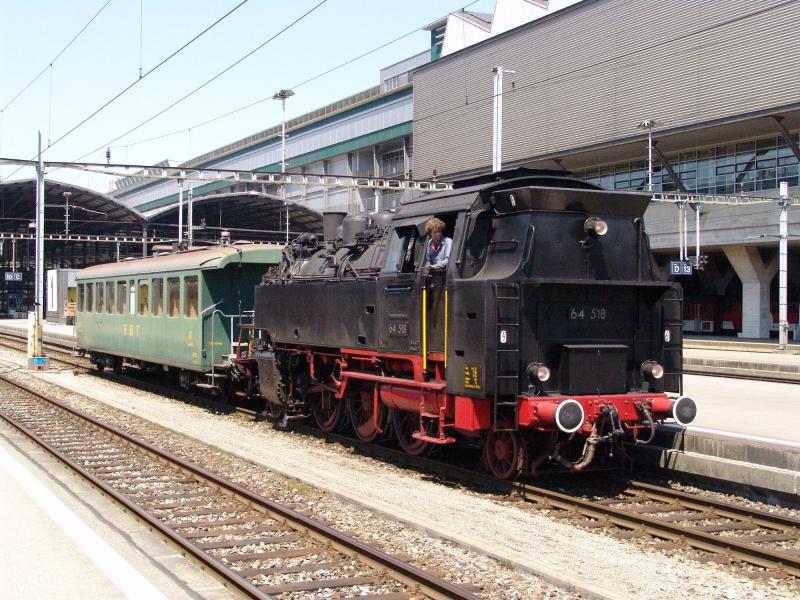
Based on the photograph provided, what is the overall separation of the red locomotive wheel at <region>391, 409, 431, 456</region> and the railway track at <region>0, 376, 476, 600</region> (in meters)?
2.40

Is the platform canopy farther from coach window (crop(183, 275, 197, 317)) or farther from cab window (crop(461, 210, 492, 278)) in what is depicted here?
cab window (crop(461, 210, 492, 278))

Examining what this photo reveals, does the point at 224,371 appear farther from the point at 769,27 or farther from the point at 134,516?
the point at 769,27

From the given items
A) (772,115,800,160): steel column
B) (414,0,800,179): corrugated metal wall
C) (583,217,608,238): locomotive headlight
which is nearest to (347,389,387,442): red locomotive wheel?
(583,217,608,238): locomotive headlight

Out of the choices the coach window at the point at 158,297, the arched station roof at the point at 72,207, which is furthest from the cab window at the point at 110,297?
the arched station roof at the point at 72,207

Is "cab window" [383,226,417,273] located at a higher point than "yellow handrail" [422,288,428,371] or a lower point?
higher

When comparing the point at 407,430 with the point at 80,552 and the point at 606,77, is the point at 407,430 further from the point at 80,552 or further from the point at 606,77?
the point at 606,77

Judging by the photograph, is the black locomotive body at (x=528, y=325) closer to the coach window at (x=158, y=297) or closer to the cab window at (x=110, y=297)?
the coach window at (x=158, y=297)

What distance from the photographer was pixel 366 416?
1180 cm

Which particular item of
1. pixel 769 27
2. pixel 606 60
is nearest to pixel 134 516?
pixel 769 27

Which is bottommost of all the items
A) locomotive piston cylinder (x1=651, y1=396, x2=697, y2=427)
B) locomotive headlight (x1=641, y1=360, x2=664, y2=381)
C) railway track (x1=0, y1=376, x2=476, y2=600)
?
railway track (x1=0, y1=376, x2=476, y2=600)

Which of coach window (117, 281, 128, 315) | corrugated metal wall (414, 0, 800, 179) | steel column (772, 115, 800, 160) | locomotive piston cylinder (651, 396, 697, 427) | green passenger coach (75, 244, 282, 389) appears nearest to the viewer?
locomotive piston cylinder (651, 396, 697, 427)

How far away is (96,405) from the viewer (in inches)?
673

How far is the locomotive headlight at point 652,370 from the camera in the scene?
9266mm

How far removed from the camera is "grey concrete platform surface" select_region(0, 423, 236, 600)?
235 inches
